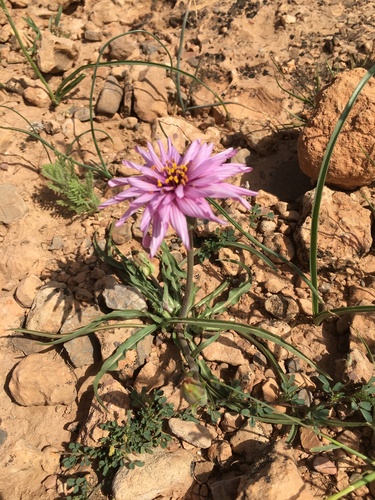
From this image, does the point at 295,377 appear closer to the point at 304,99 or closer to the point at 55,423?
the point at 55,423

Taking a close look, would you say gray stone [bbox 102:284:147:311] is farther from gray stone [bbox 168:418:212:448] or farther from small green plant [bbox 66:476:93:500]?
small green plant [bbox 66:476:93:500]

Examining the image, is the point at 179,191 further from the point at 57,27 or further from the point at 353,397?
the point at 57,27

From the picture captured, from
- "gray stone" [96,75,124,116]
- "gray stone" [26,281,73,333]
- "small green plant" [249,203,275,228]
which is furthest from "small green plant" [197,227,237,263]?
"gray stone" [96,75,124,116]

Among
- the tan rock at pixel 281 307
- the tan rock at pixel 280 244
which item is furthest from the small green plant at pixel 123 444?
the tan rock at pixel 280 244

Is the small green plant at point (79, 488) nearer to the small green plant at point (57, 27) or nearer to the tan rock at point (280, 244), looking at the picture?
the tan rock at point (280, 244)

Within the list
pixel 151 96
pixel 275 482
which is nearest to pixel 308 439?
pixel 275 482

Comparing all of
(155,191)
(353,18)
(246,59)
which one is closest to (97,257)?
(155,191)
